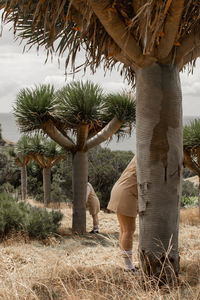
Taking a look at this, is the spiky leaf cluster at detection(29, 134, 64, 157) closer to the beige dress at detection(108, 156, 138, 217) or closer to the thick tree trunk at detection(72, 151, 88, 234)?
the thick tree trunk at detection(72, 151, 88, 234)

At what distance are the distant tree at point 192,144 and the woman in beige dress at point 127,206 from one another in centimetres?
883

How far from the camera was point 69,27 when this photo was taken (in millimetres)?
4609

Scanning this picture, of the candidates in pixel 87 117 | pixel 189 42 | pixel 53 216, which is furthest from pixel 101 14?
pixel 53 216

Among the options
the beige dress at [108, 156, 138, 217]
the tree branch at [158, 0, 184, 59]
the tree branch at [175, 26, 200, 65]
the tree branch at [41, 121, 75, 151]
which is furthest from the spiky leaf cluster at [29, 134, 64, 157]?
the tree branch at [158, 0, 184, 59]

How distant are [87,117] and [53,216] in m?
2.69

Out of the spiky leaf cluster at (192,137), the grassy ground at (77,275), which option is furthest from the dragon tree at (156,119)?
the spiky leaf cluster at (192,137)

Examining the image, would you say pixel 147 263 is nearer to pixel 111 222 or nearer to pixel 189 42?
pixel 189 42

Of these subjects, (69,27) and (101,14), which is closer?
(101,14)

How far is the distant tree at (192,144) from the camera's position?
41.5 feet

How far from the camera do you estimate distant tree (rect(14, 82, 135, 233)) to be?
352 inches

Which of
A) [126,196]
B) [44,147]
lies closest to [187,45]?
[126,196]

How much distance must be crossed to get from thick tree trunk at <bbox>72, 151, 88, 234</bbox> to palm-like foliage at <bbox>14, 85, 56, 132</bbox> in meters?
1.35

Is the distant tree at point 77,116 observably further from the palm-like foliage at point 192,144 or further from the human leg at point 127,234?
the human leg at point 127,234

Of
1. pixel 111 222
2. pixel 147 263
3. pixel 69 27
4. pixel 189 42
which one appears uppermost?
pixel 69 27
